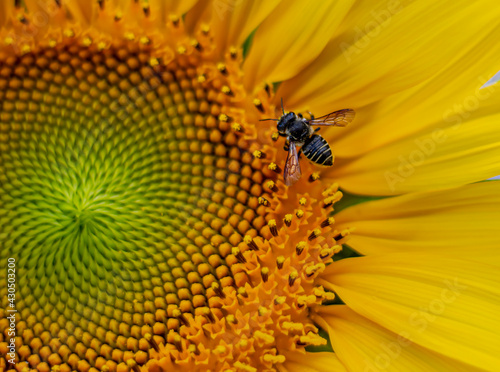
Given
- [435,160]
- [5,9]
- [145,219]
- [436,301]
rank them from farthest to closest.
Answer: [5,9] < [145,219] < [435,160] < [436,301]

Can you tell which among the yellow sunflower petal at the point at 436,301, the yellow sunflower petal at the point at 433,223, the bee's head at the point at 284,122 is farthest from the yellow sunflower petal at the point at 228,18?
the yellow sunflower petal at the point at 436,301

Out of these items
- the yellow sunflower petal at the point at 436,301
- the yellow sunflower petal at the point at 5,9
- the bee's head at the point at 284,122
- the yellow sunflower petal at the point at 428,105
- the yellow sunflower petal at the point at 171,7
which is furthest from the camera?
the yellow sunflower petal at the point at 5,9

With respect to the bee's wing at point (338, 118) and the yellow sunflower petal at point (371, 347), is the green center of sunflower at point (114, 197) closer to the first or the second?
the bee's wing at point (338, 118)

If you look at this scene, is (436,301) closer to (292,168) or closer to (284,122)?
(292,168)

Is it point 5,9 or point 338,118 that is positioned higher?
point 5,9

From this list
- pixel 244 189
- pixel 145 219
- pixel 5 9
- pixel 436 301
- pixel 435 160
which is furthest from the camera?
pixel 5 9

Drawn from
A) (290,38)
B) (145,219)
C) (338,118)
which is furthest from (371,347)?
(290,38)

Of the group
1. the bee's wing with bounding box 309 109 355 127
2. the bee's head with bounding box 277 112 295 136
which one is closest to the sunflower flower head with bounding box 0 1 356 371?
the bee's head with bounding box 277 112 295 136

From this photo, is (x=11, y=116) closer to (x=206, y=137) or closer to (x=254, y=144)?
(x=206, y=137)

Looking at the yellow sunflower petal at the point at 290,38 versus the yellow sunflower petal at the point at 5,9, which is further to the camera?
the yellow sunflower petal at the point at 5,9
